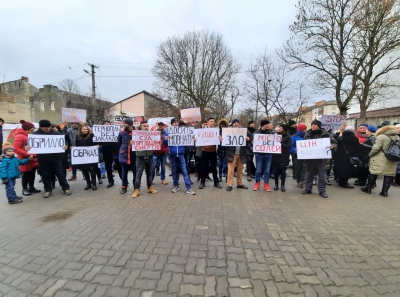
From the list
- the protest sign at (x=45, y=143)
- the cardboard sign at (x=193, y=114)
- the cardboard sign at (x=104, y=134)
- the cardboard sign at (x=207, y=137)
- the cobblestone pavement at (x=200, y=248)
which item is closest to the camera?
the cobblestone pavement at (x=200, y=248)

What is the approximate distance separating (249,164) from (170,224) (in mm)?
4713

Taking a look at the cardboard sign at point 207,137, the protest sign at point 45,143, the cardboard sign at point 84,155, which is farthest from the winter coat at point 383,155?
the protest sign at point 45,143

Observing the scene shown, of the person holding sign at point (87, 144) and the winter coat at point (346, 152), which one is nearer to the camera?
the person holding sign at point (87, 144)

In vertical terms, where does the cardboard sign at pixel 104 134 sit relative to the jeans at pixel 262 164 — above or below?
above

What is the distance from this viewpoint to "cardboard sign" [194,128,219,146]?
6074 mm

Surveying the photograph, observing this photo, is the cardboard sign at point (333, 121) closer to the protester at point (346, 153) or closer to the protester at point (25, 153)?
the protester at point (346, 153)

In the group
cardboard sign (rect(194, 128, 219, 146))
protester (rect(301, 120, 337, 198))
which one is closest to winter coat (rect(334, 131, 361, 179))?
protester (rect(301, 120, 337, 198))

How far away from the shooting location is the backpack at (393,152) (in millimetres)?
5602

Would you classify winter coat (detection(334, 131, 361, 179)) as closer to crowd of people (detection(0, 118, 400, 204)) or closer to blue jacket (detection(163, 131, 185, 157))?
crowd of people (detection(0, 118, 400, 204))

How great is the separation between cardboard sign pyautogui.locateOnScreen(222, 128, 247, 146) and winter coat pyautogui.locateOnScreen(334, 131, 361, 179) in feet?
11.2

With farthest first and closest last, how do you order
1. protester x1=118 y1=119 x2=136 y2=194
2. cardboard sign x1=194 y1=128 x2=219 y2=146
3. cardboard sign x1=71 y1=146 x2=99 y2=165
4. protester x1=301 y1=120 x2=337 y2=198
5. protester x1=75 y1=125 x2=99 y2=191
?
protester x1=75 y1=125 x2=99 y2=191 → cardboard sign x1=71 y1=146 x2=99 y2=165 → cardboard sign x1=194 y1=128 x2=219 y2=146 → protester x1=118 y1=119 x2=136 y2=194 → protester x1=301 y1=120 x2=337 y2=198

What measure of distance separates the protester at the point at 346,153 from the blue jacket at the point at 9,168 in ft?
30.5

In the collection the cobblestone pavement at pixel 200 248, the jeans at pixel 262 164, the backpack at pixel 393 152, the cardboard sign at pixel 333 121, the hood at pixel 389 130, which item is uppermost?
the cardboard sign at pixel 333 121

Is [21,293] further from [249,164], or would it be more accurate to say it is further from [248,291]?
[249,164]
